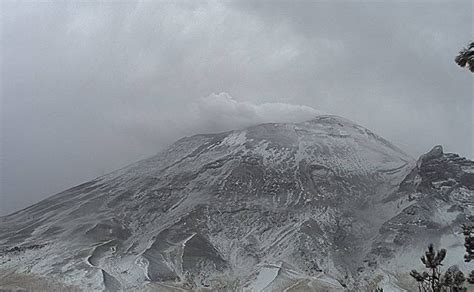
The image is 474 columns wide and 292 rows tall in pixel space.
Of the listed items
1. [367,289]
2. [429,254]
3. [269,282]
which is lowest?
[367,289]

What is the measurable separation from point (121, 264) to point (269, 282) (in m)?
53.1

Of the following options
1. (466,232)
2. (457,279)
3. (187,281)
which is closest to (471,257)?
(466,232)

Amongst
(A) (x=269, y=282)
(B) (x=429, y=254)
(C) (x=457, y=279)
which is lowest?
(A) (x=269, y=282)

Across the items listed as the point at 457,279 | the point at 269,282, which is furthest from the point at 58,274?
the point at 457,279

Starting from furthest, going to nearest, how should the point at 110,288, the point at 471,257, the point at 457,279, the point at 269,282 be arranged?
1. the point at 269,282
2. the point at 110,288
3. the point at 457,279
4. the point at 471,257

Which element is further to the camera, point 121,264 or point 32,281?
point 121,264

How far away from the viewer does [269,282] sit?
183 meters

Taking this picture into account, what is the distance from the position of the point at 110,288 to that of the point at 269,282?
51.6 m

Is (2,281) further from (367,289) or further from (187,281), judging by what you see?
(367,289)

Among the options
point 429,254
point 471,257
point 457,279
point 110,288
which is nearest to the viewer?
point 471,257

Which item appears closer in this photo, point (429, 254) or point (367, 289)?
point (429, 254)

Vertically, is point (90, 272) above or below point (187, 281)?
above

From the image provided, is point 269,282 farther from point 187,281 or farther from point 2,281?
point 2,281

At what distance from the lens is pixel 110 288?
171 m
